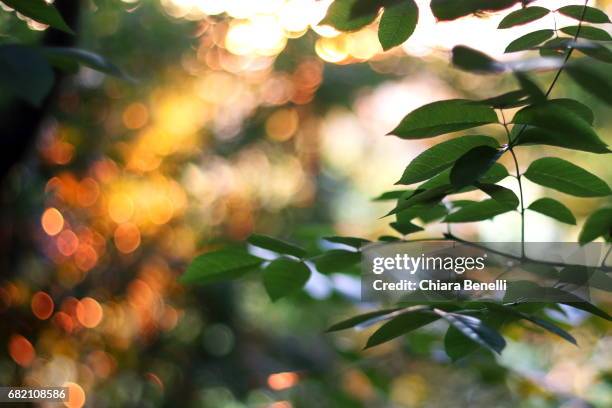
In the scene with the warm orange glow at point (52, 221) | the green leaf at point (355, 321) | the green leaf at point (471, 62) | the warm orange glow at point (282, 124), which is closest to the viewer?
the green leaf at point (471, 62)

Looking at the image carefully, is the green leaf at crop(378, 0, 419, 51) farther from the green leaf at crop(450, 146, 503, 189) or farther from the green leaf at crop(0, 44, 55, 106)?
the green leaf at crop(0, 44, 55, 106)

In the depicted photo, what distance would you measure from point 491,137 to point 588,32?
4.6 inches

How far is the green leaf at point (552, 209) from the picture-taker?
52cm

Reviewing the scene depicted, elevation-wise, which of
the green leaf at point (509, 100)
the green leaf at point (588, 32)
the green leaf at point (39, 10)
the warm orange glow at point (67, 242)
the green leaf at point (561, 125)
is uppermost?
the green leaf at point (588, 32)

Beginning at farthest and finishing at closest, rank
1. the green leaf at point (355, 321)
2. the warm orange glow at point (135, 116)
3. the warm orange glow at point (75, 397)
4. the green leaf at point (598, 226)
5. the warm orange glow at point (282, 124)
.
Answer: the warm orange glow at point (282, 124), the warm orange glow at point (135, 116), the warm orange glow at point (75, 397), the green leaf at point (598, 226), the green leaf at point (355, 321)

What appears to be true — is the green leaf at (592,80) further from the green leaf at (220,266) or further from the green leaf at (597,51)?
the green leaf at (220,266)

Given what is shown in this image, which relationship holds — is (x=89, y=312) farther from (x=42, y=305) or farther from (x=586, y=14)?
(x=586, y=14)

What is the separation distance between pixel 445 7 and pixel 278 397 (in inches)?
49.5

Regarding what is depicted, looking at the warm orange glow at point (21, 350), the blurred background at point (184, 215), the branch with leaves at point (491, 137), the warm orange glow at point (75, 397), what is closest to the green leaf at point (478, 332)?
the branch with leaves at point (491, 137)

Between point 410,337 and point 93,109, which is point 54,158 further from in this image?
point 410,337

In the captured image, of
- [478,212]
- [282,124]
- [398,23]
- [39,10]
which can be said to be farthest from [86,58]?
[282,124]

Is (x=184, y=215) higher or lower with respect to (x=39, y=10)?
lower

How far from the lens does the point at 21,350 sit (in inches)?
70.3

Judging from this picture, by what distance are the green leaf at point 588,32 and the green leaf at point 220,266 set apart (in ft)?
1.05
